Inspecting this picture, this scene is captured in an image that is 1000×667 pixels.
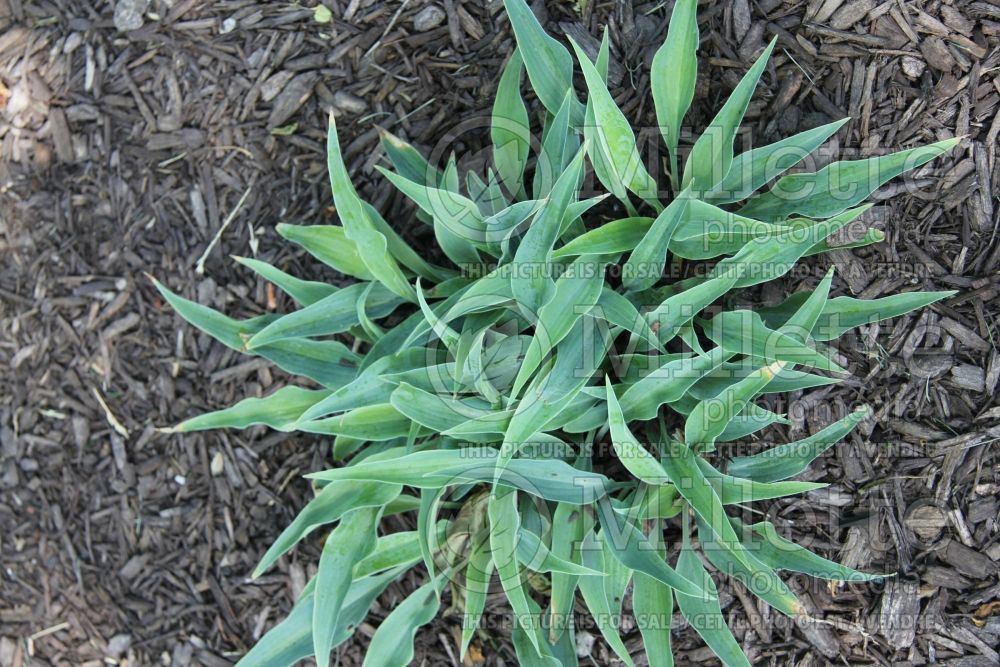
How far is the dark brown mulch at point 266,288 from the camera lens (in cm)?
160

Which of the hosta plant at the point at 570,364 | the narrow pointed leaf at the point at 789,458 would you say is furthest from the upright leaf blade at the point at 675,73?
the narrow pointed leaf at the point at 789,458

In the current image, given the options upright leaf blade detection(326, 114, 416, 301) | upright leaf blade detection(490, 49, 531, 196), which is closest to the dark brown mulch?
upright leaf blade detection(490, 49, 531, 196)

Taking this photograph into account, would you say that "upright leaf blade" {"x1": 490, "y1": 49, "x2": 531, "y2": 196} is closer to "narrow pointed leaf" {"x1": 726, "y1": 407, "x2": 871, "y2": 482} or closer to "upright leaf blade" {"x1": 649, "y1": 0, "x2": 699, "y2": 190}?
"upright leaf blade" {"x1": 649, "y1": 0, "x2": 699, "y2": 190}

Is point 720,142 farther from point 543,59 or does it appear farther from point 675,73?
point 543,59

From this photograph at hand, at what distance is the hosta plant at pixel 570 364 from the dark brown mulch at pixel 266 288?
192 millimetres

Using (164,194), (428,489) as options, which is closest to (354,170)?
(164,194)

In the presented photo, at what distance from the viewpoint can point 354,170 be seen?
6.03 feet

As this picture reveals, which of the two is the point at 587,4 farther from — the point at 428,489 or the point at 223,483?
the point at 223,483

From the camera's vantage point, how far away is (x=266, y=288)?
6.27 ft

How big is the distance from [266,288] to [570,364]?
90 cm

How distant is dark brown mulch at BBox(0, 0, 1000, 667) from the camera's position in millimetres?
1597

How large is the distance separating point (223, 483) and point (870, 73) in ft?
5.87

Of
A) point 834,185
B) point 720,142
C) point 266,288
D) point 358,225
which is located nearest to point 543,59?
point 720,142

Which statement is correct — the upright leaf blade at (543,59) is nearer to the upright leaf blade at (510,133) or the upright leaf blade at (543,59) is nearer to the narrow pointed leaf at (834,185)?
the upright leaf blade at (510,133)
